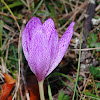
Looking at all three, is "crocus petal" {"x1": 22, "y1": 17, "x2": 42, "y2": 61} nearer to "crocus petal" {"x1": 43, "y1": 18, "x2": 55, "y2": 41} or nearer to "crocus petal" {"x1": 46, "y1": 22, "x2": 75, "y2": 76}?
"crocus petal" {"x1": 43, "y1": 18, "x2": 55, "y2": 41}

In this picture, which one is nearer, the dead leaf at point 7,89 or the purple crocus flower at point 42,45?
the purple crocus flower at point 42,45

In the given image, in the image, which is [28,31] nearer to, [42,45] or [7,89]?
[42,45]

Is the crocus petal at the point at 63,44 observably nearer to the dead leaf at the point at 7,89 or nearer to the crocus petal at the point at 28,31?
the crocus petal at the point at 28,31

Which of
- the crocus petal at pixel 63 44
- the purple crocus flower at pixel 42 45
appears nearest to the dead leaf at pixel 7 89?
the purple crocus flower at pixel 42 45

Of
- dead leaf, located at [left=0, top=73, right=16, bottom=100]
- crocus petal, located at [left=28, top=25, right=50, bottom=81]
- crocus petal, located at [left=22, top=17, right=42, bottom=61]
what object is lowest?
dead leaf, located at [left=0, top=73, right=16, bottom=100]

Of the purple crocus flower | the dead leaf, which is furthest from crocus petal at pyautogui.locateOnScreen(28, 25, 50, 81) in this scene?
the dead leaf

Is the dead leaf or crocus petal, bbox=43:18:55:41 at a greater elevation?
crocus petal, bbox=43:18:55:41

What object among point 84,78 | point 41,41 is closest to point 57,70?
point 84,78

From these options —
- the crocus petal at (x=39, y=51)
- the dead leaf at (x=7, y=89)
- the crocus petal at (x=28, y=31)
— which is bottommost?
the dead leaf at (x=7, y=89)
